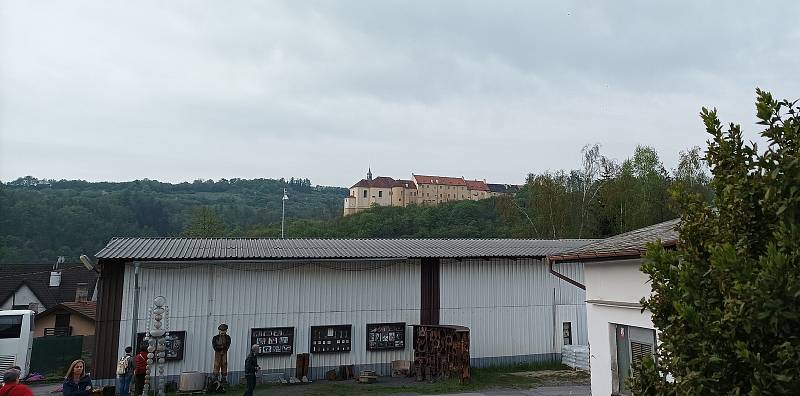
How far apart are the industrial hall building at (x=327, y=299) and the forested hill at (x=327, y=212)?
7.09m

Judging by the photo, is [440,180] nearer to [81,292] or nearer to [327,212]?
[327,212]

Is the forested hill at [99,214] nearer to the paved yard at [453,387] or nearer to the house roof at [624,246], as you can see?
the paved yard at [453,387]

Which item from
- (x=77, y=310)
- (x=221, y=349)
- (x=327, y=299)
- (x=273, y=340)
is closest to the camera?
(x=221, y=349)

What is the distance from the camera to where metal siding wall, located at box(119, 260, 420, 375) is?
1566cm

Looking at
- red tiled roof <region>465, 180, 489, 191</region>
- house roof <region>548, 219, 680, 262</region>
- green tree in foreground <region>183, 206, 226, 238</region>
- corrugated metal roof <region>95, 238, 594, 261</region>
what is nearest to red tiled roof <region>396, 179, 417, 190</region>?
red tiled roof <region>465, 180, 489, 191</region>

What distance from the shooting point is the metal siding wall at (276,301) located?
15664 mm

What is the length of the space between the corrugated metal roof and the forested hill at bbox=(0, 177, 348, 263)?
4782 cm

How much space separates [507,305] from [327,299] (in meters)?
6.79

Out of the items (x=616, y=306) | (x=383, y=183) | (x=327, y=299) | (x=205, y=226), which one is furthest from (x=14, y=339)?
(x=383, y=183)

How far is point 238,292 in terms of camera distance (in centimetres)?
1641

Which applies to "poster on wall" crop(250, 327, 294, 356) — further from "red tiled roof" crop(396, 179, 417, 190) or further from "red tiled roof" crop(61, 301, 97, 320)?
"red tiled roof" crop(396, 179, 417, 190)

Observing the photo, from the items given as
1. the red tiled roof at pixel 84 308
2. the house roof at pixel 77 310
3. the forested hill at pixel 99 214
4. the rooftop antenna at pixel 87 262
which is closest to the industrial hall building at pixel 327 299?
the rooftop antenna at pixel 87 262

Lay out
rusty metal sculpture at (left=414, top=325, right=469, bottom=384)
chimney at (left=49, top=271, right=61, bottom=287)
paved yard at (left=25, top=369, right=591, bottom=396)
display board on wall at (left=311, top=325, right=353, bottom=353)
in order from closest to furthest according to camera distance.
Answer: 1. paved yard at (left=25, top=369, right=591, bottom=396)
2. rusty metal sculpture at (left=414, top=325, right=469, bottom=384)
3. display board on wall at (left=311, top=325, right=353, bottom=353)
4. chimney at (left=49, top=271, right=61, bottom=287)

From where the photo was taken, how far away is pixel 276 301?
16766mm
